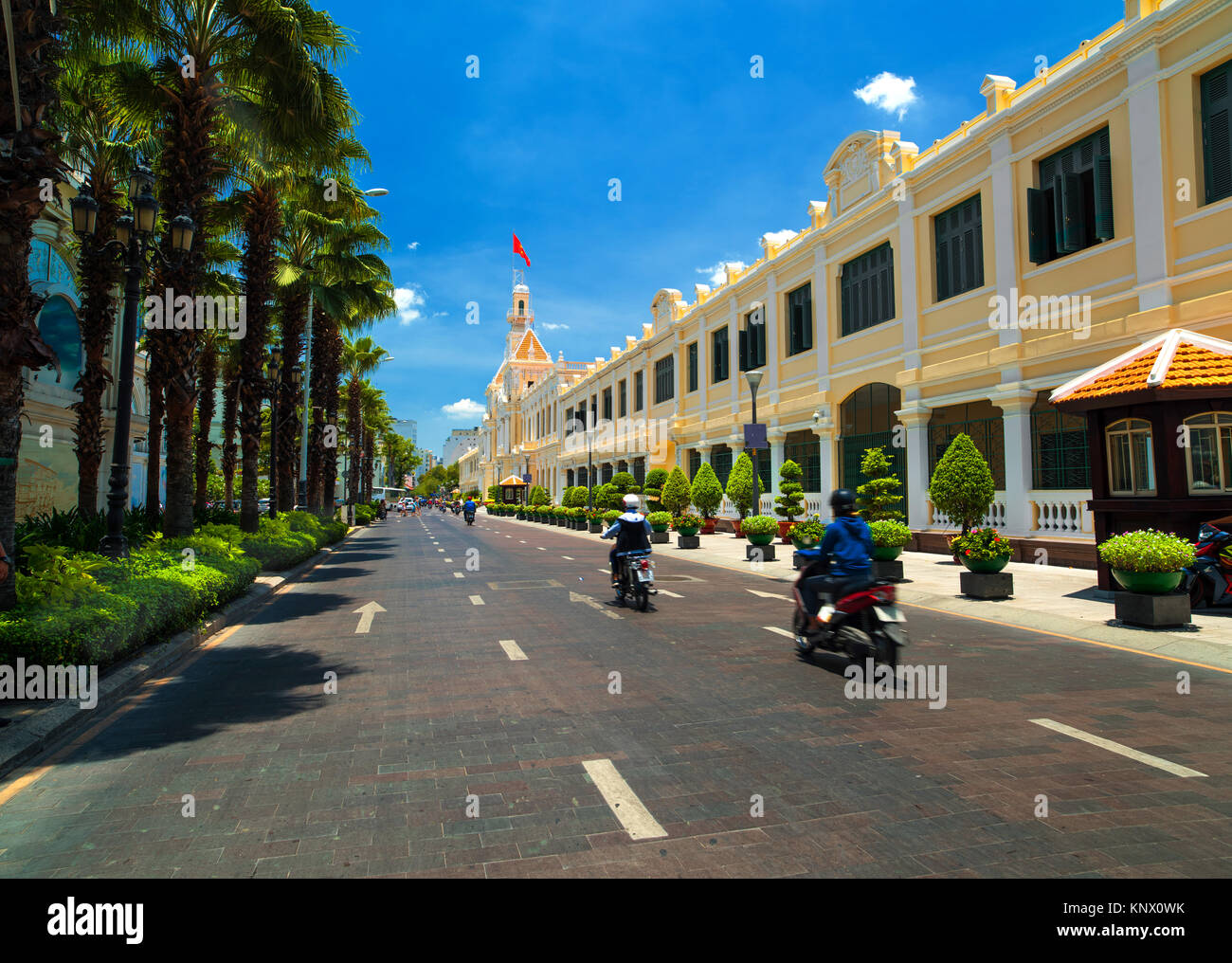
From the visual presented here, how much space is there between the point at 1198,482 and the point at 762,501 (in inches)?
765

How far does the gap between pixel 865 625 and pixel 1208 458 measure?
26.4 feet

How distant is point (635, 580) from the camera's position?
11531 mm

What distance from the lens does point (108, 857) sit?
352cm

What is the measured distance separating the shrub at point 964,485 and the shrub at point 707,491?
1437 centimetres

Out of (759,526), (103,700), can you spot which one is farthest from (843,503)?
(759,526)

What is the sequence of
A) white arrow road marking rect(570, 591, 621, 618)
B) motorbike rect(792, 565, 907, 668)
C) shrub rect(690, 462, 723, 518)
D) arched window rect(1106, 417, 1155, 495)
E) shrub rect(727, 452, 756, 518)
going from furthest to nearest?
1. shrub rect(690, 462, 723, 518)
2. shrub rect(727, 452, 756, 518)
3. arched window rect(1106, 417, 1155, 495)
4. white arrow road marking rect(570, 591, 621, 618)
5. motorbike rect(792, 565, 907, 668)

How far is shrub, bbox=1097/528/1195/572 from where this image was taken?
362 inches

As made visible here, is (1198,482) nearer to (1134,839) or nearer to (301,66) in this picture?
(1134,839)

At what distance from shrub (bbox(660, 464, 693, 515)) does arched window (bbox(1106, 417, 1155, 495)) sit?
1955 cm

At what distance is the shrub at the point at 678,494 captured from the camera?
103ft

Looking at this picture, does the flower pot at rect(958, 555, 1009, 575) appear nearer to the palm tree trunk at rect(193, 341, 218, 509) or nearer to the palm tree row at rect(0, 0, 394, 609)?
the palm tree row at rect(0, 0, 394, 609)

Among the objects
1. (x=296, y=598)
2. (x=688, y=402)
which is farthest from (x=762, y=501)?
(x=296, y=598)

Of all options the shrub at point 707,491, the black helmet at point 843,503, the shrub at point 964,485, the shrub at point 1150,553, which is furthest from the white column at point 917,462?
the black helmet at point 843,503

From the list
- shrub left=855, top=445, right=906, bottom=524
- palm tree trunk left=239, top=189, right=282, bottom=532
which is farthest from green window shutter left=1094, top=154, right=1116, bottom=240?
palm tree trunk left=239, top=189, right=282, bottom=532
